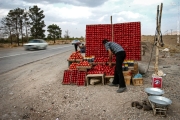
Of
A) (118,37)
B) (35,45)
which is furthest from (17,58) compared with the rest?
(118,37)

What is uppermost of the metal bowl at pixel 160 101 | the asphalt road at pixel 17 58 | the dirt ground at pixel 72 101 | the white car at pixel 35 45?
the white car at pixel 35 45

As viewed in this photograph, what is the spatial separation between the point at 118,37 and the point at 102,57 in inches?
49.5

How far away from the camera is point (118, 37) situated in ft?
29.7

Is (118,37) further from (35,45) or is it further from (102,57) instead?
(35,45)

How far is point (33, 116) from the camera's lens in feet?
17.7

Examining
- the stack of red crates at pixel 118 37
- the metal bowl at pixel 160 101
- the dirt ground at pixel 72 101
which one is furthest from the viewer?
the stack of red crates at pixel 118 37

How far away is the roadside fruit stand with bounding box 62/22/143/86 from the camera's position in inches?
312

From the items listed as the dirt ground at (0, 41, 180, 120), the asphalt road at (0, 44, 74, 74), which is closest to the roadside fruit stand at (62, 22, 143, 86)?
the dirt ground at (0, 41, 180, 120)

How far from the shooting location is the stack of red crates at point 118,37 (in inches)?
348

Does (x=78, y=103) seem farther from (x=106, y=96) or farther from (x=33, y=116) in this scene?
(x=33, y=116)

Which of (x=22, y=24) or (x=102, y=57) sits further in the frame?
(x=22, y=24)

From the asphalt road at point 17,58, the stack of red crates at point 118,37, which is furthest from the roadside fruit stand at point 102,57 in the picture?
the asphalt road at point 17,58

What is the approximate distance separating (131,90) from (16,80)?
5456 mm

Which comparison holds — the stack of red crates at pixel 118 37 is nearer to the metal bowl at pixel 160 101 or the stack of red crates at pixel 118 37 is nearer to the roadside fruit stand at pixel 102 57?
the roadside fruit stand at pixel 102 57
